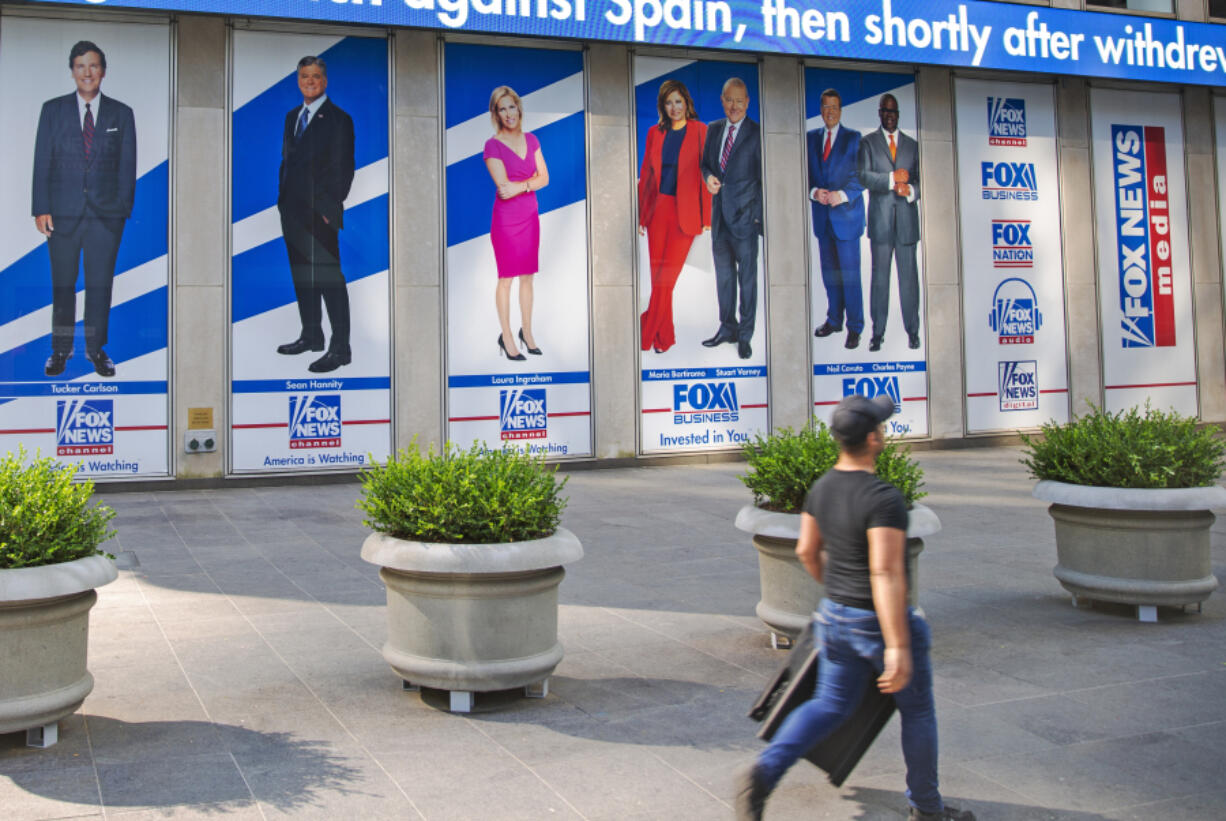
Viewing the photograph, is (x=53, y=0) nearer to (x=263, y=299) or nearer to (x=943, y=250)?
(x=263, y=299)

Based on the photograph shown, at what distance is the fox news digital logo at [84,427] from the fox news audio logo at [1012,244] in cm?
1399

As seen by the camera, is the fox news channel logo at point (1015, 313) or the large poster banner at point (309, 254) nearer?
the large poster banner at point (309, 254)

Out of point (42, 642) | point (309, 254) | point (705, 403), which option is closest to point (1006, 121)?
point (705, 403)

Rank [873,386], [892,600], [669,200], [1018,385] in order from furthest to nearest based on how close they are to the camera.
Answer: [1018,385] < [873,386] < [669,200] < [892,600]

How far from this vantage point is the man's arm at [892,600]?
413 cm

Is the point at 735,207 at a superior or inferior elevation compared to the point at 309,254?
superior

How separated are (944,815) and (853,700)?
62cm

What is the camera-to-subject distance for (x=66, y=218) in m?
14.9

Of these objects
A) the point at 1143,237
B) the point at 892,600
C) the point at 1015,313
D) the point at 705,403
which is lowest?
the point at 892,600

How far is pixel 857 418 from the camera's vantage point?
14.4 feet

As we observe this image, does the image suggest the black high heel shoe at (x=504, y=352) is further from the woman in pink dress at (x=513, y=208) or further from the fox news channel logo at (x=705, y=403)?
the fox news channel logo at (x=705, y=403)

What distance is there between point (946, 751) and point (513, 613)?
2159mm

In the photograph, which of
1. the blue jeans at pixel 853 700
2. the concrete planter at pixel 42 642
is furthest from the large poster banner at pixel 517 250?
the blue jeans at pixel 853 700

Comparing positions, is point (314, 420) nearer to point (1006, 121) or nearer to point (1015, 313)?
point (1015, 313)
